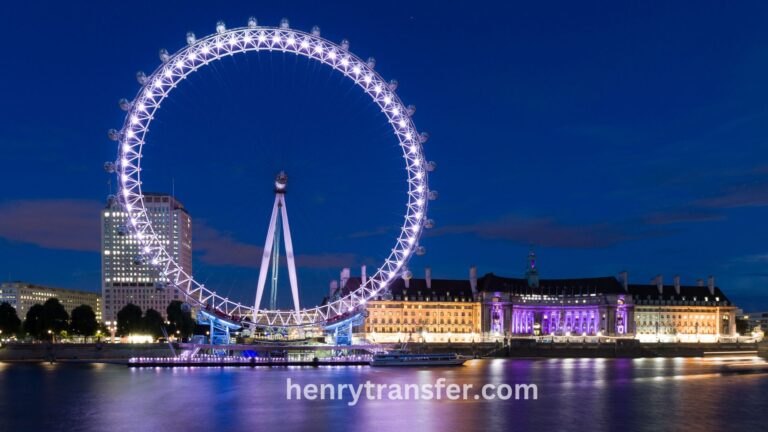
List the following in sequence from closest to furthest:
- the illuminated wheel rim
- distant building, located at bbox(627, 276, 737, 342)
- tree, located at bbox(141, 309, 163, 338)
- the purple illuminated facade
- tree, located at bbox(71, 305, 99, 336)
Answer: the illuminated wheel rim < tree, located at bbox(71, 305, 99, 336) < tree, located at bbox(141, 309, 163, 338) < the purple illuminated facade < distant building, located at bbox(627, 276, 737, 342)

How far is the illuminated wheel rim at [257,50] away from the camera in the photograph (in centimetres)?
5388

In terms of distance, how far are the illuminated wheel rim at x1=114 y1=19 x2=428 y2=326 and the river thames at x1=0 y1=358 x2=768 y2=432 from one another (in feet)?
25.4

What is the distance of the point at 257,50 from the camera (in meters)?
54.3

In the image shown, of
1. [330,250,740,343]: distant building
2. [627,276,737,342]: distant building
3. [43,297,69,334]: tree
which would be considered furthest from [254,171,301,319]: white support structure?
[627,276,737,342]: distant building

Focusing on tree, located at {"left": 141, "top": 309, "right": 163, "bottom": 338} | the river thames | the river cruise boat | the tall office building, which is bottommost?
the river cruise boat

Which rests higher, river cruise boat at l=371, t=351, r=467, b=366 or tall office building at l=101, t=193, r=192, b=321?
tall office building at l=101, t=193, r=192, b=321

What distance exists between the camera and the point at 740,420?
38.6 m

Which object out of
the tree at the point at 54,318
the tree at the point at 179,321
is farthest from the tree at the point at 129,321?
the tree at the point at 179,321

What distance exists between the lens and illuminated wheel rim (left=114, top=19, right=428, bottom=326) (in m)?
53.9

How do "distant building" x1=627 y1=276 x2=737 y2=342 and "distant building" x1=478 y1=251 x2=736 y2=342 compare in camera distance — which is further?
"distant building" x1=627 y1=276 x2=737 y2=342

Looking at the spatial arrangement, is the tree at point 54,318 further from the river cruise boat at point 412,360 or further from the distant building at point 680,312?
the distant building at point 680,312

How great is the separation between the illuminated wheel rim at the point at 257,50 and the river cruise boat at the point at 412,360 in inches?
428

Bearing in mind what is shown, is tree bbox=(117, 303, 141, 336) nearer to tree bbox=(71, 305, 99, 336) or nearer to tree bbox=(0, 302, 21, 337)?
tree bbox=(71, 305, 99, 336)

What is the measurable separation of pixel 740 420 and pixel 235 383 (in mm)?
29599
